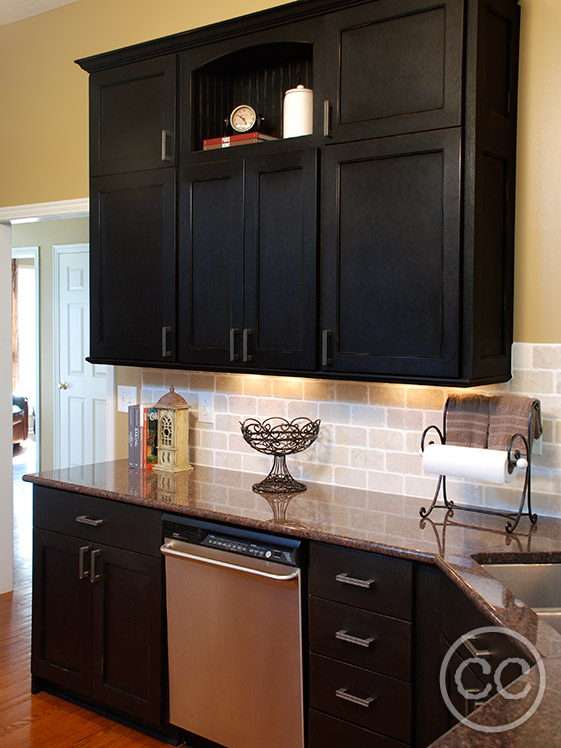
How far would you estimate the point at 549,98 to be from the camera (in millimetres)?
2367

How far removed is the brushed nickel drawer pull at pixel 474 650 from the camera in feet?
5.87

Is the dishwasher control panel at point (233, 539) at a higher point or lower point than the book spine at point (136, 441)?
lower

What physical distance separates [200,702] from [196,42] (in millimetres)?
2356

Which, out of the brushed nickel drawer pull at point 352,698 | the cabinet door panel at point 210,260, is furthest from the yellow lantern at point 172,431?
the brushed nickel drawer pull at point 352,698

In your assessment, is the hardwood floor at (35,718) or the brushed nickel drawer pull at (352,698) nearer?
the brushed nickel drawer pull at (352,698)

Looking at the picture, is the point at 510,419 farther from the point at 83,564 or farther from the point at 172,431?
the point at 83,564

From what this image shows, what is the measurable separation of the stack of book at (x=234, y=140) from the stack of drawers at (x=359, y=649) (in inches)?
56.8

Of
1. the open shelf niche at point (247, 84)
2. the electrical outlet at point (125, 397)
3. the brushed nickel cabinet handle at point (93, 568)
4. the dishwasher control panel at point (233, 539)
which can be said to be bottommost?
the brushed nickel cabinet handle at point (93, 568)

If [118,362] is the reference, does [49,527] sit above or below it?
below

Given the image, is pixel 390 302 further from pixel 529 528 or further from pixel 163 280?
pixel 163 280

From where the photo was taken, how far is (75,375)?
6.12m

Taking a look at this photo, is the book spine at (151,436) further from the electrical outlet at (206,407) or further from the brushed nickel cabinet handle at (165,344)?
the brushed nickel cabinet handle at (165,344)

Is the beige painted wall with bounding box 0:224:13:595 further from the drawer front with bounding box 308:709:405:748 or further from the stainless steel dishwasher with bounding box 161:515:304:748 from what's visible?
the drawer front with bounding box 308:709:405:748

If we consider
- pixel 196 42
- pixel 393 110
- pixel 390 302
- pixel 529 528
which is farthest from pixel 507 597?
pixel 196 42
